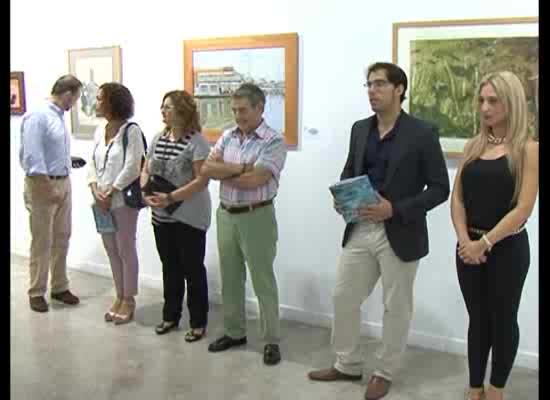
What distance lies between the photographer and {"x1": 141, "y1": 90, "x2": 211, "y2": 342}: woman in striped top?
3.57 m

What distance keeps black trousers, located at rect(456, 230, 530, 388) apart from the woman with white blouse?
2.07 metres

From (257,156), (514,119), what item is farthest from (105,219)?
(514,119)

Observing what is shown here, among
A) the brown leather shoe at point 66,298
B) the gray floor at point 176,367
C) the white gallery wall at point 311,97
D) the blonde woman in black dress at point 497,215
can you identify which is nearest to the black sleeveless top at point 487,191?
the blonde woman in black dress at point 497,215

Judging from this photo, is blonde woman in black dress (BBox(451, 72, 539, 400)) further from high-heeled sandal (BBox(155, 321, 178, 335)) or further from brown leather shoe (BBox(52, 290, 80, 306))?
brown leather shoe (BBox(52, 290, 80, 306))

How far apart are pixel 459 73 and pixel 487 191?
102 cm

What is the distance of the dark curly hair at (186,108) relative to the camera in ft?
11.7

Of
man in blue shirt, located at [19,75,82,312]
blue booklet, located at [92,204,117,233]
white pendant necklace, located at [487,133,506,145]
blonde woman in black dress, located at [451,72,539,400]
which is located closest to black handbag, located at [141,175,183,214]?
blue booklet, located at [92,204,117,233]

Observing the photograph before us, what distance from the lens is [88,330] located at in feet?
12.9

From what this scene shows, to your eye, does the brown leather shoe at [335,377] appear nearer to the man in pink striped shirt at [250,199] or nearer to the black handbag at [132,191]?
the man in pink striped shirt at [250,199]

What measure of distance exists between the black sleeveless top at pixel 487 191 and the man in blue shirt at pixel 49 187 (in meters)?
2.70

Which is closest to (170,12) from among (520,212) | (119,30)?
(119,30)

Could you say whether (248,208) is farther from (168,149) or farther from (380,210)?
(380,210)

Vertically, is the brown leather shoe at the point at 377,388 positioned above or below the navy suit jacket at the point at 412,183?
below

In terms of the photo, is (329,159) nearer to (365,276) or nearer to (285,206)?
(285,206)
